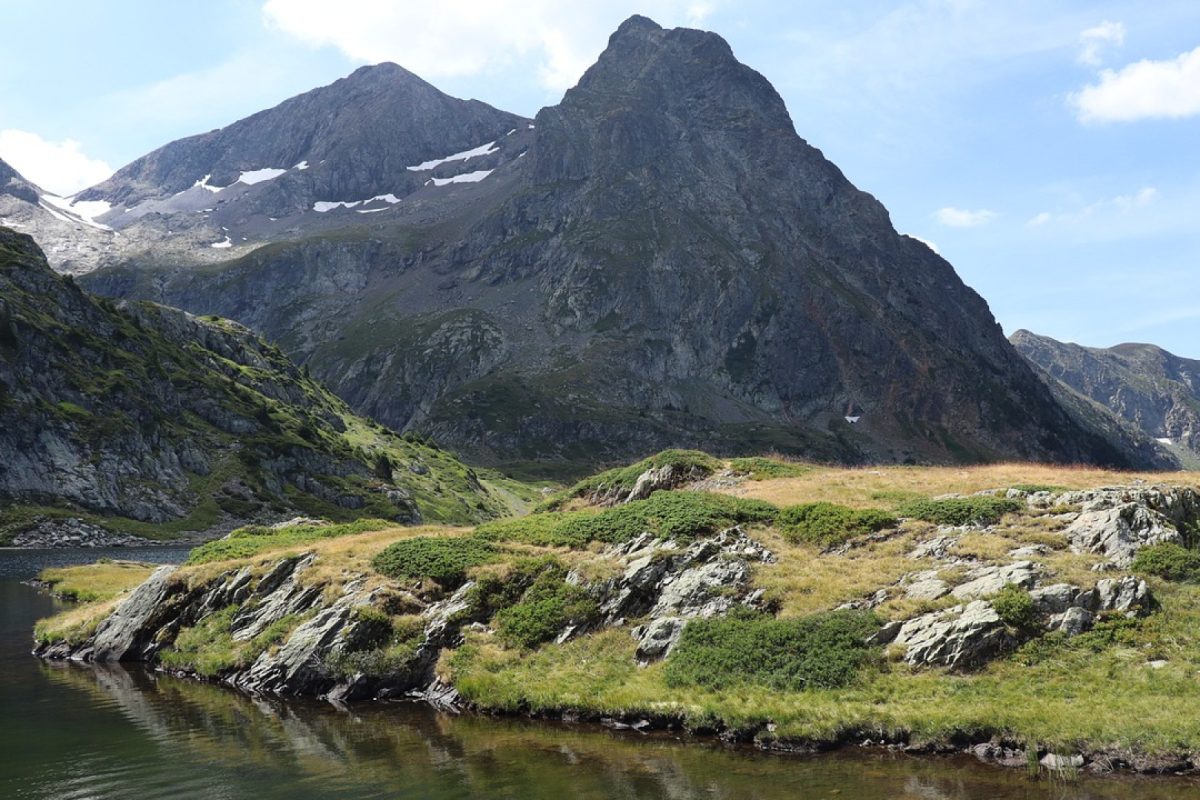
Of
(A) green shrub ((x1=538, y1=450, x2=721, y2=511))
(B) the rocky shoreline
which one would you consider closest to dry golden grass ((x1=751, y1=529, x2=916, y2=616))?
(B) the rocky shoreline

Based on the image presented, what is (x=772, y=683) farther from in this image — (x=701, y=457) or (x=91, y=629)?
(x=91, y=629)

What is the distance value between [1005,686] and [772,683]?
7.90 m

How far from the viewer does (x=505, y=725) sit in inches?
1173

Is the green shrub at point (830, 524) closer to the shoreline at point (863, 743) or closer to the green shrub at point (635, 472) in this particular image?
the shoreline at point (863, 743)

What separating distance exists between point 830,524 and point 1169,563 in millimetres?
14172

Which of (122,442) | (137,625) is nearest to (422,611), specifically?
(137,625)

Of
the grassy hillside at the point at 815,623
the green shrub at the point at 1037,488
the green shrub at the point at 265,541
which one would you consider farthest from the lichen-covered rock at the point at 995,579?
the green shrub at the point at 265,541

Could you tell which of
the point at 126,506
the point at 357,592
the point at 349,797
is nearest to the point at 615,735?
the point at 349,797

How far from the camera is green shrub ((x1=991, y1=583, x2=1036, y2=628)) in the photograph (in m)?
28.7

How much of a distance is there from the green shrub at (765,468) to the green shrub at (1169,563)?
2495 centimetres

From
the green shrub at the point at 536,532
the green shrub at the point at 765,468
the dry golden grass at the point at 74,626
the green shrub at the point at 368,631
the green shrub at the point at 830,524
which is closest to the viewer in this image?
the green shrub at the point at 368,631

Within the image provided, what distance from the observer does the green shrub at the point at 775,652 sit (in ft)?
94.1

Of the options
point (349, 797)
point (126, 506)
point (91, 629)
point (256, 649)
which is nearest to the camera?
point (349, 797)

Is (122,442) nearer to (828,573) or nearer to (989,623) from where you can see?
(828,573)
